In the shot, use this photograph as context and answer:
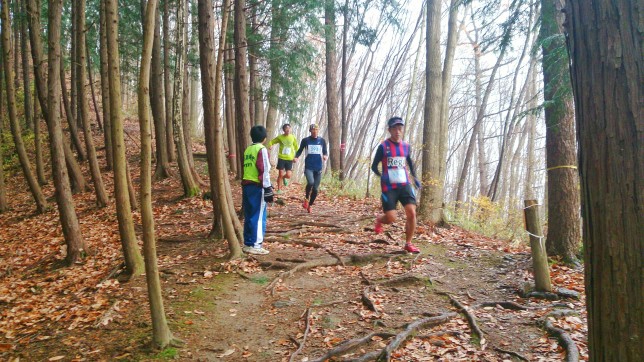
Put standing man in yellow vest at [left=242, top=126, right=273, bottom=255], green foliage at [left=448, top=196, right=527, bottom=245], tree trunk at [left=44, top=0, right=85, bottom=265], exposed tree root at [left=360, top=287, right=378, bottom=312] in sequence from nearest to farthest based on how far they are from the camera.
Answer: exposed tree root at [left=360, top=287, right=378, bottom=312]
standing man in yellow vest at [left=242, top=126, right=273, bottom=255]
tree trunk at [left=44, top=0, right=85, bottom=265]
green foliage at [left=448, top=196, right=527, bottom=245]

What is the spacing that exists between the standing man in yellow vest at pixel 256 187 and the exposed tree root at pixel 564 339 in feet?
13.6

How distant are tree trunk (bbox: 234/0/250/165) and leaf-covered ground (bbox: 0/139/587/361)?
6.74ft

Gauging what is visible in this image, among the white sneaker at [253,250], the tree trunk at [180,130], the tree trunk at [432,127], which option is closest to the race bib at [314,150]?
the tree trunk at [432,127]

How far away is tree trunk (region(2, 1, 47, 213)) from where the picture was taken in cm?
1035

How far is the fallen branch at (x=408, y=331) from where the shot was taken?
387 cm

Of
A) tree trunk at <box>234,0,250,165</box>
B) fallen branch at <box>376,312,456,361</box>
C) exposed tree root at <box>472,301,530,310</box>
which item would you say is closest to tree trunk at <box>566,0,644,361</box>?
fallen branch at <box>376,312,456,361</box>

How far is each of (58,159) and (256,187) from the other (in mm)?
4161

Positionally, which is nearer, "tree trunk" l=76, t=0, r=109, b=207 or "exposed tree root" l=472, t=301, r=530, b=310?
"exposed tree root" l=472, t=301, r=530, b=310

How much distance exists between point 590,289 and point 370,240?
6142 millimetres

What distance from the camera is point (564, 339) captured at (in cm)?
382

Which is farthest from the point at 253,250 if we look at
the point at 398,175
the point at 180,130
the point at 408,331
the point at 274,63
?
the point at 274,63

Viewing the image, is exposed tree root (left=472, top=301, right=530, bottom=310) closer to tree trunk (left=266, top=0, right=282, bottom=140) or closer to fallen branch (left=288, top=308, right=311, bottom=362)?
fallen branch (left=288, top=308, right=311, bottom=362)

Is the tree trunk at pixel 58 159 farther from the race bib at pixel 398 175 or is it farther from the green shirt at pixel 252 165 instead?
the race bib at pixel 398 175

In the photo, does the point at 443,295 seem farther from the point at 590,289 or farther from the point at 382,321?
the point at 590,289
